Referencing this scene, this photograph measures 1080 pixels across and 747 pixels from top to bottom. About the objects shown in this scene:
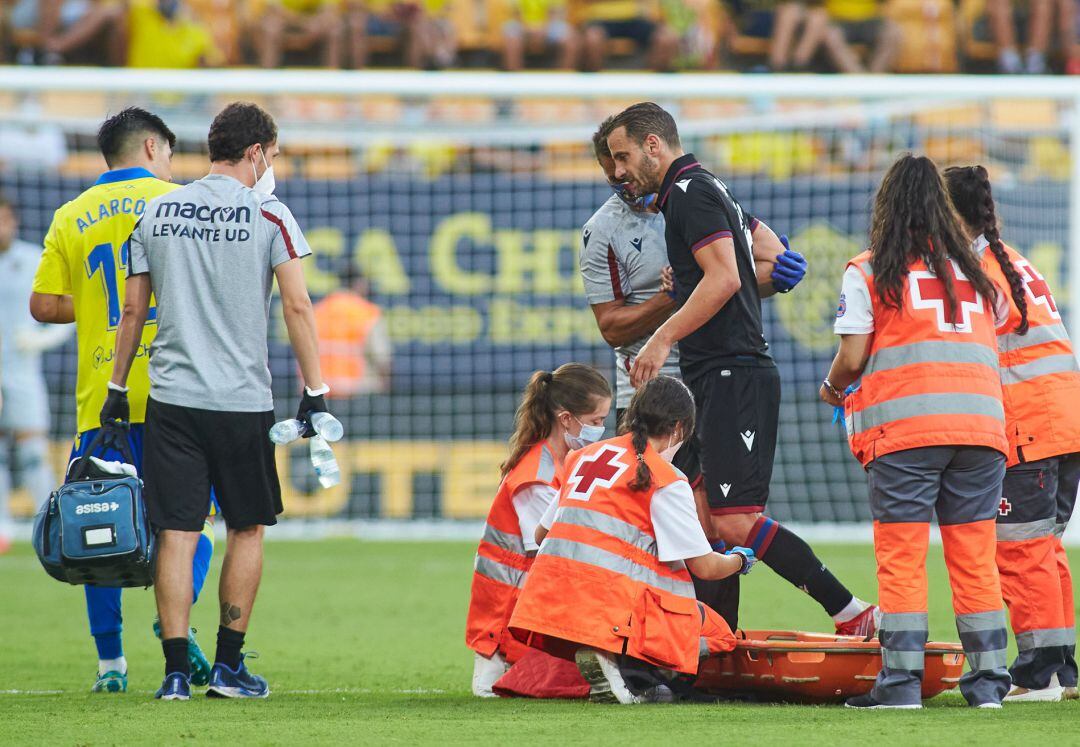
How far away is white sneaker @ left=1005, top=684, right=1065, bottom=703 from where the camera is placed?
4.95 m

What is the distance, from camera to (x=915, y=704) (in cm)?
465

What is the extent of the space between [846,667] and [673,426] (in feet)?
3.07

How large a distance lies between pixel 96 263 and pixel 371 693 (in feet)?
6.08

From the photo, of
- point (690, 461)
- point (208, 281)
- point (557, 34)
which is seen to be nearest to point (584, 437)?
point (690, 461)

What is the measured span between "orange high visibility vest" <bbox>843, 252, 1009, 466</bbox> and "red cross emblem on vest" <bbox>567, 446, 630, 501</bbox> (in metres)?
0.79

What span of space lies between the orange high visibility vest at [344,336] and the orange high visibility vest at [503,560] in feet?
27.0

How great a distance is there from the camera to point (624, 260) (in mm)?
5926

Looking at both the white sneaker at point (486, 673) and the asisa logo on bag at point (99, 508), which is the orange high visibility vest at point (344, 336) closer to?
the white sneaker at point (486, 673)

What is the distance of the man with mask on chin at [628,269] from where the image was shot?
566 centimetres

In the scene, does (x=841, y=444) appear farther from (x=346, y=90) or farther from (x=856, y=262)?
(x=856, y=262)

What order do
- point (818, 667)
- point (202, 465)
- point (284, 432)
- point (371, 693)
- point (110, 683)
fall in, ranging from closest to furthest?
point (818, 667), point (284, 432), point (202, 465), point (371, 693), point (110, 683)

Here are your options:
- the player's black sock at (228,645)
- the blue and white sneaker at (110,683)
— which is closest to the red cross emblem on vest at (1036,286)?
the player's black sock at (228,645)

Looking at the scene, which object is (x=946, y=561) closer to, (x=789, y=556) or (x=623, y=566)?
(x=789, y=556)

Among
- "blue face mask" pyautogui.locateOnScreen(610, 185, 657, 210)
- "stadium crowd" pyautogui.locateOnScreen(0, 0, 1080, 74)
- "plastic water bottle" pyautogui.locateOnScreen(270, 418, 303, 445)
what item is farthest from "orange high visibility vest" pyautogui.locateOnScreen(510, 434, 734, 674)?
"stadium crowd" pyautogui.locateOnScreen(0, 0, 1080, 74)
